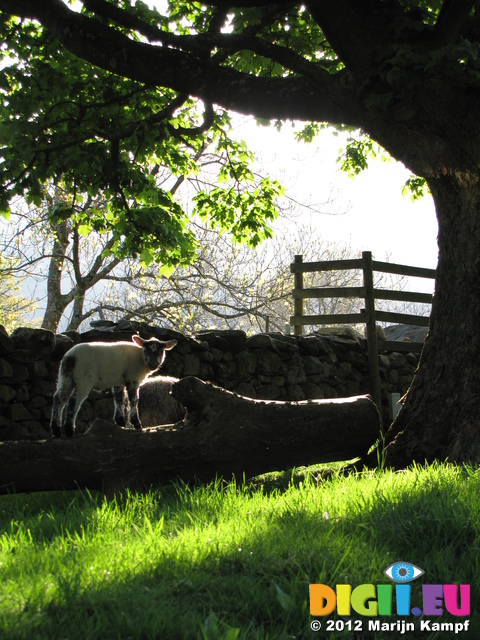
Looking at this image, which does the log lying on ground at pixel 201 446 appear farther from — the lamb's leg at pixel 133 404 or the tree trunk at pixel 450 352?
the lamb's leg at pixel 133 404

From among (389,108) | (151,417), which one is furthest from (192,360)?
(389,108)

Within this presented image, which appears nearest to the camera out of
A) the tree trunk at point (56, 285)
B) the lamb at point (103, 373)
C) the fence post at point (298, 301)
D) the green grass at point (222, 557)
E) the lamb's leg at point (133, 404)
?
the green grass at point (222, 557)

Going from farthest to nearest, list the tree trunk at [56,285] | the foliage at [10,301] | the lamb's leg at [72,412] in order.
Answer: the foliage at [10,301]
the tree trunk at [56,285]
the lamb's leg at [72,412]

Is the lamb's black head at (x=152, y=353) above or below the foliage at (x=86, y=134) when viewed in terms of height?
below

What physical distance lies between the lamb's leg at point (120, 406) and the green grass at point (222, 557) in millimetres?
1924

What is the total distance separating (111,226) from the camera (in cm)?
941

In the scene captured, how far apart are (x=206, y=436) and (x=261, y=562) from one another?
84.2 inches

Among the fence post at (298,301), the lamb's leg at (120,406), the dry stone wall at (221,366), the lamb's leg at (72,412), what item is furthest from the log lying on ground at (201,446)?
the fence post at (298,301)

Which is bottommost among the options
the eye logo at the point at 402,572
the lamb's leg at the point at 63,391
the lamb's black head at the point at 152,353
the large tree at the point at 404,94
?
the eye logo at the point at 402,572

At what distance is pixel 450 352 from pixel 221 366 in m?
4.33

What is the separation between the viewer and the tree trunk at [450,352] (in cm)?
582

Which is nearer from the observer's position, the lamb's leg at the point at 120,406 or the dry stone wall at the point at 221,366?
the lamb's leg at the point at 120,406

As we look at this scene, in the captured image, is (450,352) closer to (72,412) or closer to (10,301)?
(72,412)

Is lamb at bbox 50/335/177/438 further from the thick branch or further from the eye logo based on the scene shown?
the eye logo
